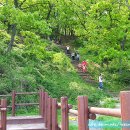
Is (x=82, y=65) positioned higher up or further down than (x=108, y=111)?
higher up

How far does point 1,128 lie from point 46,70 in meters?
19.3

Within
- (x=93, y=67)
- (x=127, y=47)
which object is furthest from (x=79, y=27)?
(x=127, y=47)

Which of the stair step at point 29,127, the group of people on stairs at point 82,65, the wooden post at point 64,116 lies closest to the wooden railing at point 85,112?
the wooden post at point 64,116

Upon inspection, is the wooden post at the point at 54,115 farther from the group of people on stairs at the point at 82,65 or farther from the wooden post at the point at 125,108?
the group of people on stairs at the point at 82,65

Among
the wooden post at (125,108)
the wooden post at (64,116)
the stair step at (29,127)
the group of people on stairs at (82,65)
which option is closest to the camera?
the wooden post at (125,108)

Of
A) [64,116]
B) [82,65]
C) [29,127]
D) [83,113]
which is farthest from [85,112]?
[82,65]

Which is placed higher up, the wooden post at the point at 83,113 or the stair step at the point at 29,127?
the wooden post at the point at 83,113

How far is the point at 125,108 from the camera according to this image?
302 cm

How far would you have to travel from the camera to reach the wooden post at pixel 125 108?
117 inches

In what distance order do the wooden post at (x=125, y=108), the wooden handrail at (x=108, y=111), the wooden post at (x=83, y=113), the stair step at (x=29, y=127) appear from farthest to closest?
the stair step at (x=29, y=127) → the wooden post at (x=83, y=113) → the wooden handrail at (x=108, y=111) → the wooden post at (x=125, y=108)

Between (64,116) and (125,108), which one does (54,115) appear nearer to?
(64,116)

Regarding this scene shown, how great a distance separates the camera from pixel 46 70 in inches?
1073

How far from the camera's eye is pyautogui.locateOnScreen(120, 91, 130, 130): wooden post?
2963mm

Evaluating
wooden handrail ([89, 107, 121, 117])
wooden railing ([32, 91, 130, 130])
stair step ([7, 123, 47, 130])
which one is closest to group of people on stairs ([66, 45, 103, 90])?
stair step ([7, 123, 47, 130])
